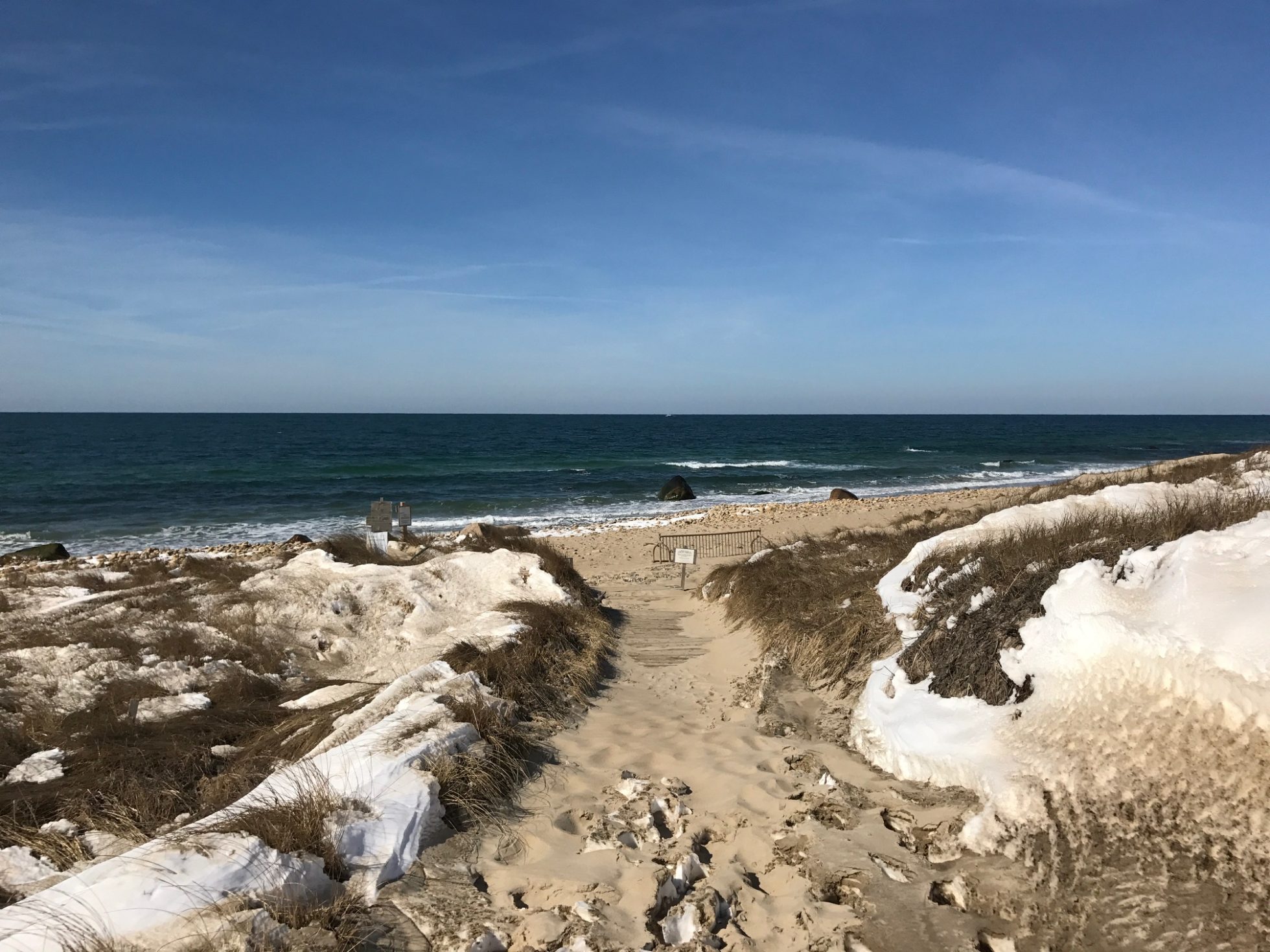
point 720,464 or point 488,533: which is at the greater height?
point 488,533

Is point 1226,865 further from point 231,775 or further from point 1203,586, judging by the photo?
point 231,775

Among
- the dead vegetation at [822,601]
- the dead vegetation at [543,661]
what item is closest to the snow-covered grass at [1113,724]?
the dead vegetation at [822,601]

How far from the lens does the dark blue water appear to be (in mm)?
30750

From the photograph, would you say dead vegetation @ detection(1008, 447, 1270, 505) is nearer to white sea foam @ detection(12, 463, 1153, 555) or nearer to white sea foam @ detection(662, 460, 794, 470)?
white sea foam @ detection(12, 463, 1153, 555)

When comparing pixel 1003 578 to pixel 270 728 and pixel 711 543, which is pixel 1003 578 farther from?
pixel 711 543

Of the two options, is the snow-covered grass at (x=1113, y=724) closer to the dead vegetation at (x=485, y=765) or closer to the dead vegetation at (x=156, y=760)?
the dead vegetation at (x=485, y=765)

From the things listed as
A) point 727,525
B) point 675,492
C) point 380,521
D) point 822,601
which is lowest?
point 727,525

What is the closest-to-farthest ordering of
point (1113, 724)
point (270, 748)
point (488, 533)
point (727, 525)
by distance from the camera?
1. point (1113, 724)
2. point (270, 748)
3. point (488, 533)
4. point (727, 525)

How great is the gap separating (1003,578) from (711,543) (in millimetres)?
16316

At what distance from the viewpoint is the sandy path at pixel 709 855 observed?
3260mm

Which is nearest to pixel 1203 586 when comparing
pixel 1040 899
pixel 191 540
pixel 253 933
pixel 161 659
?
pixel 1040 899

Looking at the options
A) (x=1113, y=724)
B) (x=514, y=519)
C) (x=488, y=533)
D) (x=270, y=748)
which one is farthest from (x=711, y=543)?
(x=1113, y=724)

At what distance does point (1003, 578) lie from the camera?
5.92m

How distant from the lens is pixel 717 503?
35188mm
